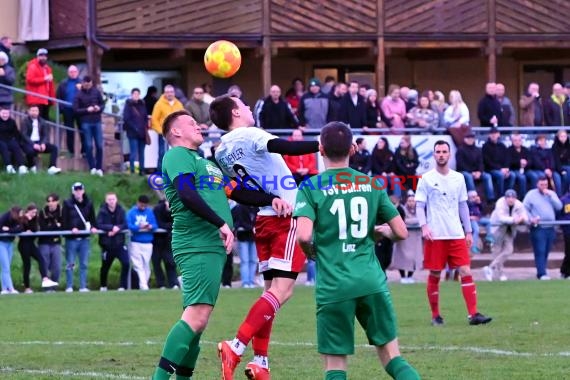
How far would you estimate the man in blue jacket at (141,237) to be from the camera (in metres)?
22.6

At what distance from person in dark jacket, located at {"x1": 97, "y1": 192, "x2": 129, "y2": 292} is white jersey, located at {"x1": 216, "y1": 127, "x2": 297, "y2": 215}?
41.5 feet

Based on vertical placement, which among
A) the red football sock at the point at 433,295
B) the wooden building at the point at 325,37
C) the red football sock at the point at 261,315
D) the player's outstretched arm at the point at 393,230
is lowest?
the red football sock at the point at 433,295

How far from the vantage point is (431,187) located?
15180 millimetres

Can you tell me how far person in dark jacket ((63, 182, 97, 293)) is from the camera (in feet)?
73.8

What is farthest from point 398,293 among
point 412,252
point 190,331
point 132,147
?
point 190,331

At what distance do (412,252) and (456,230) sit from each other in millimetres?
8751

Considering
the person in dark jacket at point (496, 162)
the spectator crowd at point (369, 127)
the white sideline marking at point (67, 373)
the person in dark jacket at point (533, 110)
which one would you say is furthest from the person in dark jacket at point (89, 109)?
the white sideline marking at point (67, 373)

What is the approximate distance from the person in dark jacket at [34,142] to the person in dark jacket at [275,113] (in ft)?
14.1

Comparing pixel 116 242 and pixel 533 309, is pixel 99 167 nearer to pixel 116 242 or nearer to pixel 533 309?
pixel 116 242

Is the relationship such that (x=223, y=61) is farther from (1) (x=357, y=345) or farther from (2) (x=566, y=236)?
(2) (x=566, y=236)

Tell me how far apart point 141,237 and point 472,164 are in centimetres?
705

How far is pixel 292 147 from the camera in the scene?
9.48 m

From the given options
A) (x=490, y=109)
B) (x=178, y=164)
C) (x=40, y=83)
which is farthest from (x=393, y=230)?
(x=40, y=83)

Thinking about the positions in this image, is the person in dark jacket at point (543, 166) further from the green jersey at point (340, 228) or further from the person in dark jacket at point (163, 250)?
the green jersey at point (340, 228)
